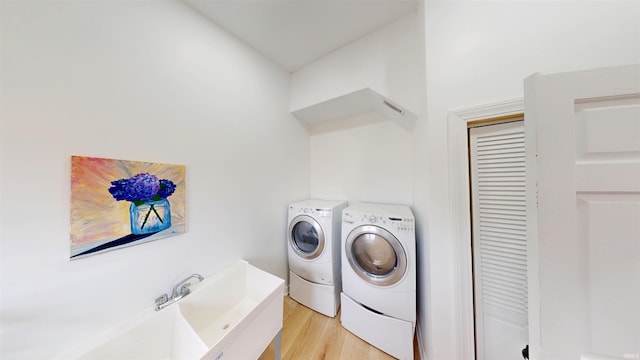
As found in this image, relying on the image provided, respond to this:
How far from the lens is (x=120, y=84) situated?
1014 mm

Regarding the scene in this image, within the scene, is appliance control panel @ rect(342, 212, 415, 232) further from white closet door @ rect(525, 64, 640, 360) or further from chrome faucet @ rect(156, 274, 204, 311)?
chrome faucet @ rect(156, 274, 204, 311)

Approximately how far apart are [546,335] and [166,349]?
178 cm

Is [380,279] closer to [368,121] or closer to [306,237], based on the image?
[306,237]

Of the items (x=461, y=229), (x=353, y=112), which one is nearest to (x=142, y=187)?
(x=461, y=229)

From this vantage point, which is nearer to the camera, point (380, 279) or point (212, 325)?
point (212, 325)

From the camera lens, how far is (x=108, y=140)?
38.3 inches

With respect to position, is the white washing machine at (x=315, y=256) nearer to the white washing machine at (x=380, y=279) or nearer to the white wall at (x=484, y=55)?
the white washing machine at (x=380, y=279)

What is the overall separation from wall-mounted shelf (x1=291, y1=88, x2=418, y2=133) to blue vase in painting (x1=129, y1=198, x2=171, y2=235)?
1638 mm

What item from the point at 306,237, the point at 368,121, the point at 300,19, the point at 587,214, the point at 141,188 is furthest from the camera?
the point at 368,121

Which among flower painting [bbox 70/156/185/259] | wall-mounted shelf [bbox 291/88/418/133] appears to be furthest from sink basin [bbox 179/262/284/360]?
wall-mounted shelf [bbox 291/88/418/133]

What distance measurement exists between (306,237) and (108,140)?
1.70 meters

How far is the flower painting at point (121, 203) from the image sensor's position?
0.88m

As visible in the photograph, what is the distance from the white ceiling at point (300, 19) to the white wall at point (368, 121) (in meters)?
0.11

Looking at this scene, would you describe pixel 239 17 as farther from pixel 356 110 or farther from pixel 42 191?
pixel 42 191
